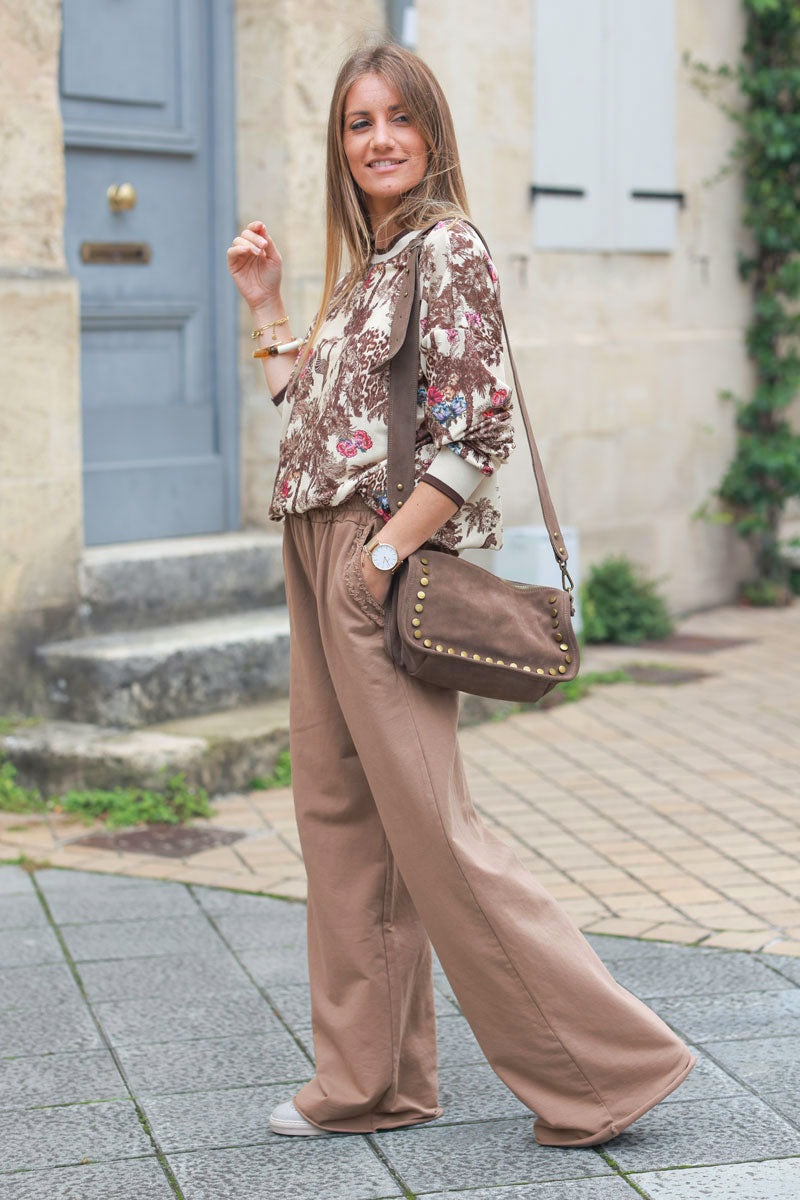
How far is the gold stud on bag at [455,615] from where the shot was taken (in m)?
2.58

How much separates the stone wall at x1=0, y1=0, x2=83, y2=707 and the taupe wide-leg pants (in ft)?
8.67

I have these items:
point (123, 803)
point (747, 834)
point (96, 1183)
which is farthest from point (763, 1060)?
point (123, 803)

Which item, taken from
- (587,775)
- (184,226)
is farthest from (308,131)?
(587,775)

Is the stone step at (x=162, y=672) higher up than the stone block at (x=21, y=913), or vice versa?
the stone step at (x=162, y=672)

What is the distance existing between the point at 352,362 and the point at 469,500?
0.30 meters

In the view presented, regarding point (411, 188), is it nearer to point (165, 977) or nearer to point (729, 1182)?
point (729, 1182)

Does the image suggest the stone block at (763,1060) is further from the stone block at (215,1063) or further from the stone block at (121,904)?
the stone block at (121,904)

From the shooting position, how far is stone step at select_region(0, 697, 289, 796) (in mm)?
4918

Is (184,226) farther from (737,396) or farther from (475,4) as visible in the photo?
(737,396)

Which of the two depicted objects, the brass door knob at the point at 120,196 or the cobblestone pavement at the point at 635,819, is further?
the brass door knob at the point at 120,196

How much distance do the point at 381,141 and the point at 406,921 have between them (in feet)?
4.32

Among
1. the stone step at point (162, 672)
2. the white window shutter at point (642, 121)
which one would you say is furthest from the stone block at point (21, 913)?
the white window shutter at point (642, 121)

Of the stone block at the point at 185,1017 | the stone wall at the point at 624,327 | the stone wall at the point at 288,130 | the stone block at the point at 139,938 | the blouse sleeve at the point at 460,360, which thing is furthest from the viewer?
the stone wall at the point at 624,327

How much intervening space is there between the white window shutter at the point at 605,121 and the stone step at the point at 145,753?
312 cm
